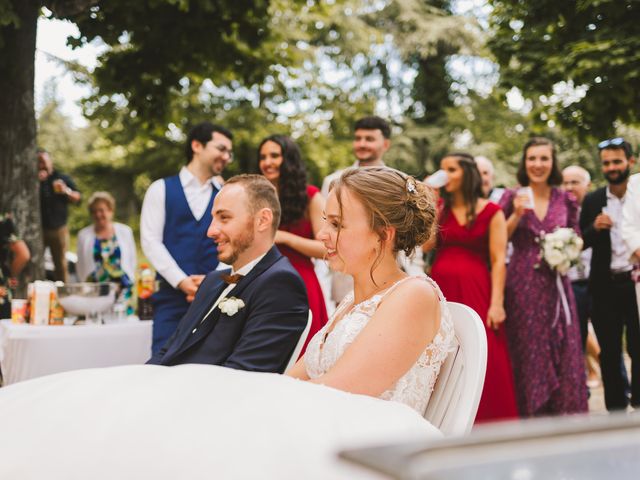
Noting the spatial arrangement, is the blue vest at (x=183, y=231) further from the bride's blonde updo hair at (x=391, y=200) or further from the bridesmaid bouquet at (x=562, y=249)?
the bride's blonde updo hair at (x=391, y=200)

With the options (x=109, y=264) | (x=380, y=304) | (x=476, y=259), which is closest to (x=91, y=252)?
(x=109, y=264)

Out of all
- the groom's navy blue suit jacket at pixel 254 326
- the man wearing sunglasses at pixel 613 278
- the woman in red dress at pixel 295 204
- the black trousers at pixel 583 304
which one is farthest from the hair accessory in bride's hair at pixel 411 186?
the black trousers at pixel 583 304

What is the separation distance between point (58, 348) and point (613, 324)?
4078 millimetres

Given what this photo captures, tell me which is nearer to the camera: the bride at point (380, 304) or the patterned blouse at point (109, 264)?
the bride at point (380, 304)

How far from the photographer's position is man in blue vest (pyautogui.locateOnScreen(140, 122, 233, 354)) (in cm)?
485

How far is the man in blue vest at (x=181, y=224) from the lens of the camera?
485cm

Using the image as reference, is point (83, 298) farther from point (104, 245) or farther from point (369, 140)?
point (104, 245)

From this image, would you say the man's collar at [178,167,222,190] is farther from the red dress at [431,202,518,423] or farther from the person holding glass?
the person holding glass

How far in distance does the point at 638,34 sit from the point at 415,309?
20.7ft

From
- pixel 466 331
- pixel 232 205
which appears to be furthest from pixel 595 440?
pixel 232 205

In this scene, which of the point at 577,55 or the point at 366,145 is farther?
the point at 577,55

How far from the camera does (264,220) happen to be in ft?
11.3

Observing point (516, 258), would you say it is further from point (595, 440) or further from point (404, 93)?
point (404, 93)

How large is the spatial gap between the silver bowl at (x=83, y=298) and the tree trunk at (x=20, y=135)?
2279 millimetres
